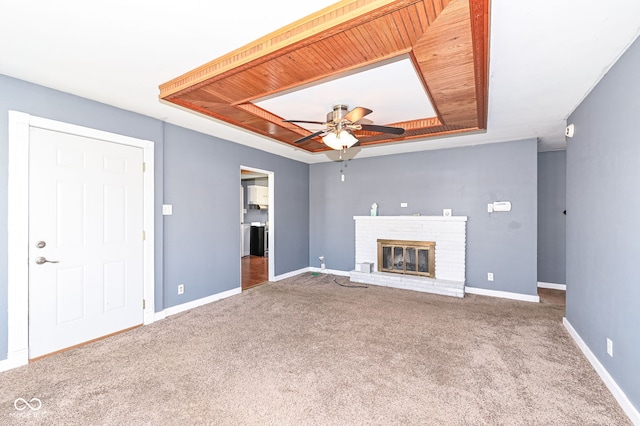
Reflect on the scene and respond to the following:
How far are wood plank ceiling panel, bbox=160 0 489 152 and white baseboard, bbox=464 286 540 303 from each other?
2.96 meters

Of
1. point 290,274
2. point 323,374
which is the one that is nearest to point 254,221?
point 290,274

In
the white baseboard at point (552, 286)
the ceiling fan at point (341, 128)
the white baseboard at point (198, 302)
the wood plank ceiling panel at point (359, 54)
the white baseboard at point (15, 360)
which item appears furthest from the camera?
the white baseboard at point (552, 286)

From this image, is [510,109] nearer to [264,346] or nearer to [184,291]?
[264,346]

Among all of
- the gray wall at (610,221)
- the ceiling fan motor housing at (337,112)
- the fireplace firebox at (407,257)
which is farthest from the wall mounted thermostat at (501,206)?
the ceiling fan motor housing at (337,112)

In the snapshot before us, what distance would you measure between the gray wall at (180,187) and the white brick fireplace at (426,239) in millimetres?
2342

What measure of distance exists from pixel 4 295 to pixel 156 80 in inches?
87.3

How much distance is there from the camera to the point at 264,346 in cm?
280

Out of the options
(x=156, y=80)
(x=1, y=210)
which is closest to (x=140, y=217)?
(x=1, y=210)

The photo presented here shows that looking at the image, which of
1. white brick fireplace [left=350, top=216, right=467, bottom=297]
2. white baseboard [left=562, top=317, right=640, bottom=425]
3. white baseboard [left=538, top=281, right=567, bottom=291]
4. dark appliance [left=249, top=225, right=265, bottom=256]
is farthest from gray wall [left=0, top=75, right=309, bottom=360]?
white baseboard [left=538, top=281, right=567, bottom=291]

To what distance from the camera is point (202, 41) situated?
1.96 metres

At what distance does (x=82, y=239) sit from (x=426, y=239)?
4.77m

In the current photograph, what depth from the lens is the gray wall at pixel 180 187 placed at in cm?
246

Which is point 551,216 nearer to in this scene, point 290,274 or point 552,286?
point 552,286

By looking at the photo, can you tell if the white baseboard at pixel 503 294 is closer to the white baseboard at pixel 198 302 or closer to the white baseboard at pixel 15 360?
the white baseboard at pixel 198 302
